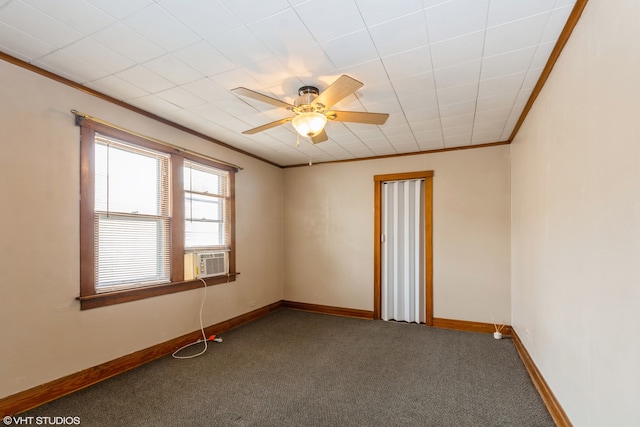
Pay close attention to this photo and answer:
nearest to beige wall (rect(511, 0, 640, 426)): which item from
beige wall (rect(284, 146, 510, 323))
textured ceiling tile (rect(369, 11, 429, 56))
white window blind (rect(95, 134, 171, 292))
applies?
textured ceiling tile (rect(369, 11, 429, 56))

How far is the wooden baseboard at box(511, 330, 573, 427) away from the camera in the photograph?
1961 mm

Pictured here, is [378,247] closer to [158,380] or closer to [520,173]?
[520,173]

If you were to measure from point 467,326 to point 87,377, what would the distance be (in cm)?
425

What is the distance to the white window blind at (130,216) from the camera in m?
2.72

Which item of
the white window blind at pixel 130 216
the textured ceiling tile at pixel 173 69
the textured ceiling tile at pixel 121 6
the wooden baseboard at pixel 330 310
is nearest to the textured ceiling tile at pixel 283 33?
the textured ceiling tile at pixel 121 6

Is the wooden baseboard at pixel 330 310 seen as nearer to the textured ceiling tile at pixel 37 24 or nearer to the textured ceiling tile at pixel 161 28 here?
the textured ceiling tile at pixel 161 28

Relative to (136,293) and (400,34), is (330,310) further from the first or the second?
(400,34)

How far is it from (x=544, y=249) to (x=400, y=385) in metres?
1.63

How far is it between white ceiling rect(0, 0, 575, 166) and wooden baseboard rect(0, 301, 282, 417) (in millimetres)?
2409

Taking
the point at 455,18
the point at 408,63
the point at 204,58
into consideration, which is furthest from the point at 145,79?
the point at 455,18

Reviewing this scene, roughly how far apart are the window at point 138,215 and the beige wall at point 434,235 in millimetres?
1704

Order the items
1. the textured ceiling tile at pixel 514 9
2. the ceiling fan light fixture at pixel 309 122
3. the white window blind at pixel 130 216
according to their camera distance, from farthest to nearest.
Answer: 1. the white window blind at pixel 130 216
2. the ceiling fan light fixture at pixel 309 122
3. the textured ceiling tile at pixel 514 9

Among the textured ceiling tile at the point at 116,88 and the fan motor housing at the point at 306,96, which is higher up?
the textured ceiling tile at the point at 116,88

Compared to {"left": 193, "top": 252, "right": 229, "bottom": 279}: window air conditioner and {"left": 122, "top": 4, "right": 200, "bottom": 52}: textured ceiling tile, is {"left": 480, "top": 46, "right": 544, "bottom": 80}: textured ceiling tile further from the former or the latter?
{"left": 193, "top": 252, "right": 229, "bottom": 279}: window air conditioner
